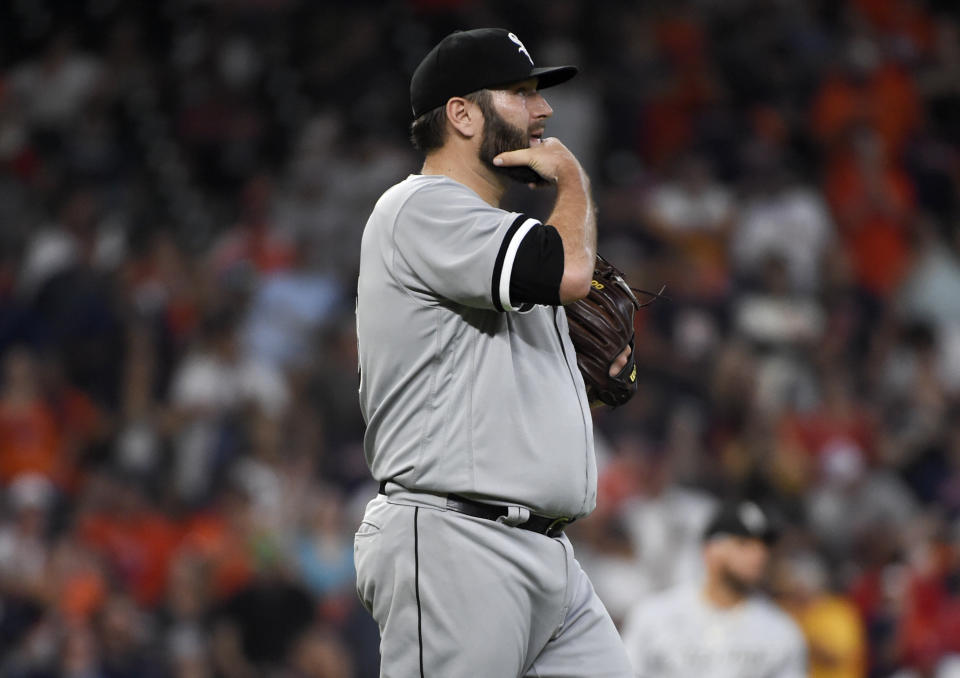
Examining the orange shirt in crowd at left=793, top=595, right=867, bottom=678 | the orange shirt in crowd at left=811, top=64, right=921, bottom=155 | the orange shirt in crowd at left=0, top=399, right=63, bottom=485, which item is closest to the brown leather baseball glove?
the orange shirt in crowd at left=793, top=595, right=867, bottom=678

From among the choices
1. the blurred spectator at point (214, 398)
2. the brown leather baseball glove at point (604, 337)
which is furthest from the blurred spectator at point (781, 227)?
the brown leather baseball glove at point (604, 337)

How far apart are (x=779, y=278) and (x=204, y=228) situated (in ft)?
13.3

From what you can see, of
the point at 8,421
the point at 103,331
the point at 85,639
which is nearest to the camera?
the point at 85,639

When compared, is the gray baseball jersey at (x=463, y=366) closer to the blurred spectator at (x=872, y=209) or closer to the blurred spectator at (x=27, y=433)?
the blurred spectator at (x=27, y=433)

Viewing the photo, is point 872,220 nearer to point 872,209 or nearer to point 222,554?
point 872,209

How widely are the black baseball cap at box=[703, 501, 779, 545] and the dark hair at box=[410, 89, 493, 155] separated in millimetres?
2464

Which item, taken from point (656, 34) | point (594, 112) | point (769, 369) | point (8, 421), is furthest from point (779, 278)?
point (8, 421)

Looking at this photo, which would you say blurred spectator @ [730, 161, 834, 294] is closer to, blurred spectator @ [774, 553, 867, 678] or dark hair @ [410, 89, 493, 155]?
Answer: blurred spectator @ [774, 553, 867, 678]

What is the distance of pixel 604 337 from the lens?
11.3ft

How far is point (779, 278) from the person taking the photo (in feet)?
31.1

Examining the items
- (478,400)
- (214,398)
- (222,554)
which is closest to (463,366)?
(478,400)

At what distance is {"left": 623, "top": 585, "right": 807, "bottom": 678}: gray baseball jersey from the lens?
528 cm

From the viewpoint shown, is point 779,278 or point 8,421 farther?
point 779,278

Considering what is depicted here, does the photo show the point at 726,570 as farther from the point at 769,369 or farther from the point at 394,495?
the point at 769,369
